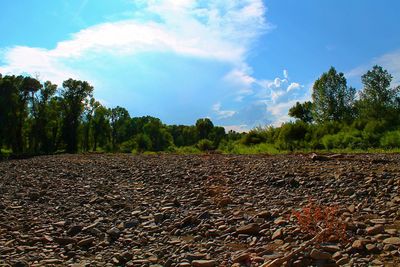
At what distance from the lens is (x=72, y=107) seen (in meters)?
46.9

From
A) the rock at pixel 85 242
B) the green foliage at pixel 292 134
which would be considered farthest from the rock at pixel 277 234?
the green foliage at pixel 292 134

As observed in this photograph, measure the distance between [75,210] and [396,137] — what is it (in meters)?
19.1

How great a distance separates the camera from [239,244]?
5.70 m

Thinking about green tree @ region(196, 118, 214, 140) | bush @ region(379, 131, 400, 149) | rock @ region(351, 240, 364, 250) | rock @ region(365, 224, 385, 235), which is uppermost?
green tree @ region(196, 118, 214, 140)

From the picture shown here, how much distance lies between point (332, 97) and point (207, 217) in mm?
41613

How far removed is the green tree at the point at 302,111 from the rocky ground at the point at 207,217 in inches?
1526

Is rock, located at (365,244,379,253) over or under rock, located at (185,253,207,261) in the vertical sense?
over

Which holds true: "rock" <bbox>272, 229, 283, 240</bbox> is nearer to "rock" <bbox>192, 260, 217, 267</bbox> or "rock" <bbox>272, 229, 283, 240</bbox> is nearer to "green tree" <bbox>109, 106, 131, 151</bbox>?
"rock" <bbox>192, 260, 217, 267</bbox>

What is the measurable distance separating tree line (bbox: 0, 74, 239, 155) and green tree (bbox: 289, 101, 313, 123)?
9.57m

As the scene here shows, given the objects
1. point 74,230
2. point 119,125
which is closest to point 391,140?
point 74,230

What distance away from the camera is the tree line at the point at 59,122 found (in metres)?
37.5

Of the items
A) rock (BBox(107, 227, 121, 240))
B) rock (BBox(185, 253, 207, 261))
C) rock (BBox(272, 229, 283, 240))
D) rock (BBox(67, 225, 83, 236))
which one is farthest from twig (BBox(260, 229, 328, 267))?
rock (BBox(67, 225, 83, 236))

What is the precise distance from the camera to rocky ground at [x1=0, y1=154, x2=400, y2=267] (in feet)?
17.1

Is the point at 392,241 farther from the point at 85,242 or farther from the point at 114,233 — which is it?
the point at 85,242
